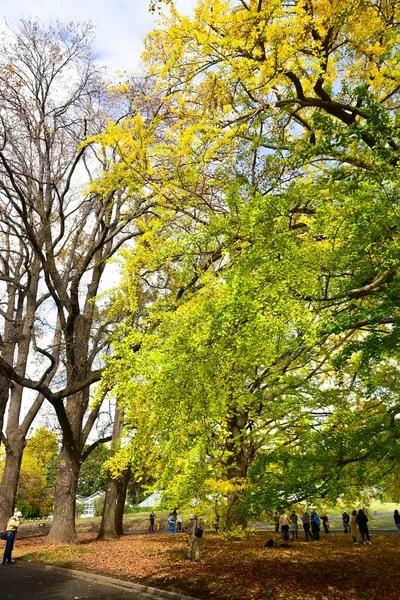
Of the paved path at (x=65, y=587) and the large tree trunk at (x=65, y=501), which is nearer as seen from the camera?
the paved path at (x=65, y=587)

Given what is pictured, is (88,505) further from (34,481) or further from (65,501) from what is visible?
(65,501)

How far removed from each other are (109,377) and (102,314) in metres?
10.0

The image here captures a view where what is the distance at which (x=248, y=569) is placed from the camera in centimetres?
906

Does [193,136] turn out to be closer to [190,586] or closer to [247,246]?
[247,246]

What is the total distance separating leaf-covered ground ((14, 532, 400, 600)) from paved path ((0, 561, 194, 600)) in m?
0.43

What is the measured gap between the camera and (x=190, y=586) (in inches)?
317

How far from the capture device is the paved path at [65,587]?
7379 millimetres

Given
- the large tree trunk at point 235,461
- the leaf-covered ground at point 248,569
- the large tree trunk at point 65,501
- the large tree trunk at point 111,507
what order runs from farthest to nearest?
the large tree trunk at point 111,507 < the large tree trunk at point 65,501 < the large tree trunk at point 235,461 < the leaf-covered ground at point 248,569

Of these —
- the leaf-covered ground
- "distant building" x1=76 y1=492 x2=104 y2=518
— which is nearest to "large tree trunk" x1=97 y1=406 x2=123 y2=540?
the leaf-covered ground

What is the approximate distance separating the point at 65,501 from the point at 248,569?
25.8 ft

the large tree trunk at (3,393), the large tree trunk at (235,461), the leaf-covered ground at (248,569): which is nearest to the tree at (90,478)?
the large tree trunk at (3,393)

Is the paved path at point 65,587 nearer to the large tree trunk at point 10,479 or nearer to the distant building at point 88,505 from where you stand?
the large tree trunk at point 10,479

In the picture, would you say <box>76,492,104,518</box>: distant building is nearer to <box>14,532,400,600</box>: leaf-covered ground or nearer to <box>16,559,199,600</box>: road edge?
<box>14,532,400,600</box>: leaf-covered ground

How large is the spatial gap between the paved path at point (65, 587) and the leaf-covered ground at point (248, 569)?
430 millimetres
